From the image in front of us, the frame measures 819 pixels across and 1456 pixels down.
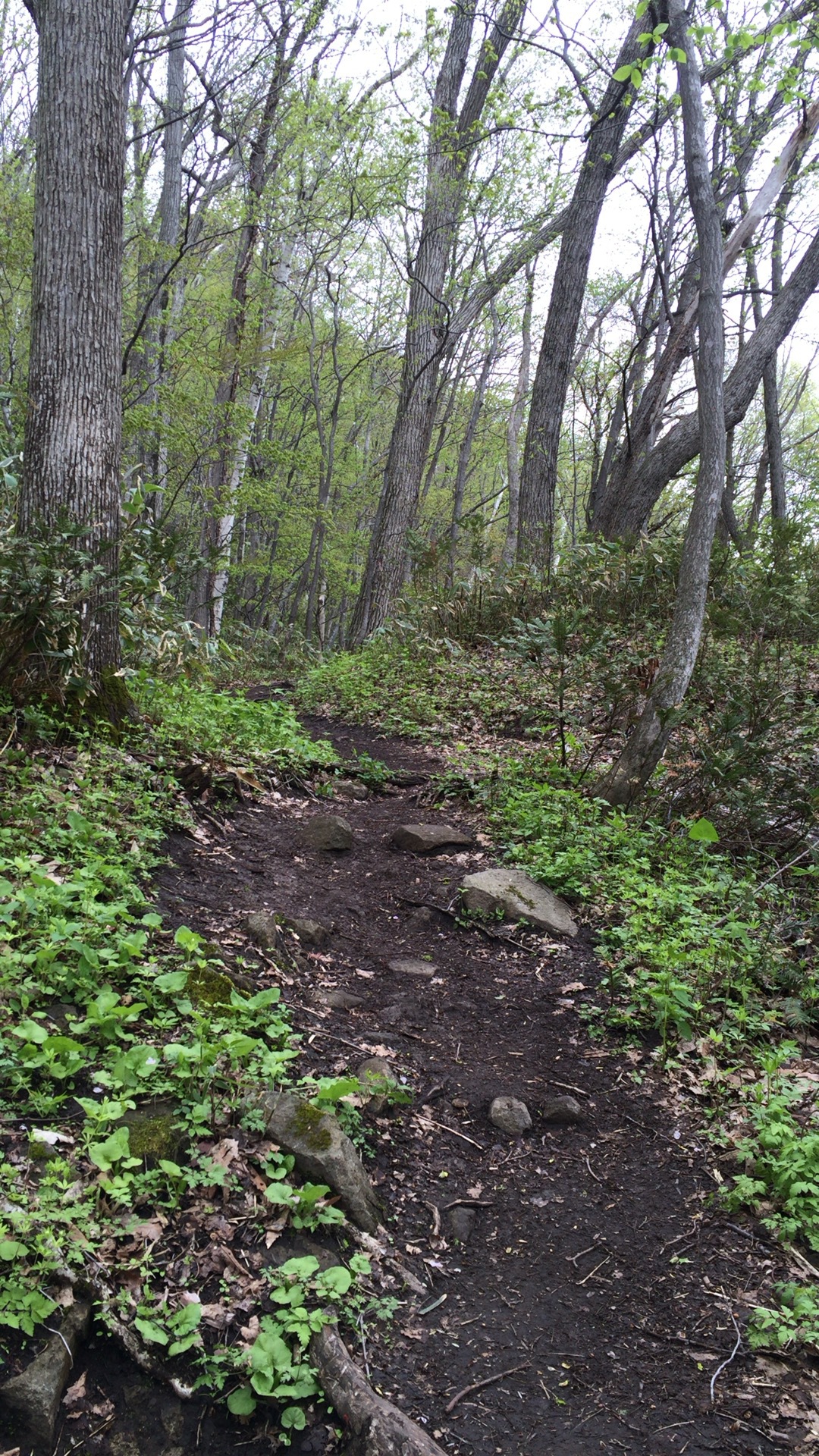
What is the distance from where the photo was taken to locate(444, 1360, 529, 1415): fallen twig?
1.96 meters

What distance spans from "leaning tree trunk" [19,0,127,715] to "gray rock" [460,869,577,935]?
2.64m

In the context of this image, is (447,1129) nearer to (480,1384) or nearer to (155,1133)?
(480,1384)

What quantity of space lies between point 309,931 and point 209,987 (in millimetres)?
1157

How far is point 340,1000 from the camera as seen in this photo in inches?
141

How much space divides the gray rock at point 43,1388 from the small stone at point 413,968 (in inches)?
94.0

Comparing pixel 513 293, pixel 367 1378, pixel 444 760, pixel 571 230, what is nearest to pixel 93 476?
pixel 444 760

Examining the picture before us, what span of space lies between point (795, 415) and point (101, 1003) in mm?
35338

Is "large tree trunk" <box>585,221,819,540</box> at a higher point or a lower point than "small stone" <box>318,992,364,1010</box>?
higher

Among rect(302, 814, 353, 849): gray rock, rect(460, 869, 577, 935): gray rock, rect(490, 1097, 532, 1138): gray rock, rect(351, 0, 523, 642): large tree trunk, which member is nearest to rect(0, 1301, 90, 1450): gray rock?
rect(490, 1097, 532, 1138): gray rock

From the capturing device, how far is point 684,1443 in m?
1.92

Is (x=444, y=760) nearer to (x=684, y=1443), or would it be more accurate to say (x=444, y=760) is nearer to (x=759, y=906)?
(x=759, y=906)

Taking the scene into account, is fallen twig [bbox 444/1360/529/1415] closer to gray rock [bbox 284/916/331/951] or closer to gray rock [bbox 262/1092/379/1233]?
gray rock [bbox 262/1092/379/1233]

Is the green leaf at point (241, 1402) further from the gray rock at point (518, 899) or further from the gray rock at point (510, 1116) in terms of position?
the gray rock at point (518, 899)

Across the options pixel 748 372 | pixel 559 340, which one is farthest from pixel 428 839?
pixel 559 340
